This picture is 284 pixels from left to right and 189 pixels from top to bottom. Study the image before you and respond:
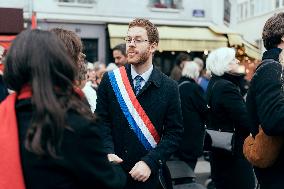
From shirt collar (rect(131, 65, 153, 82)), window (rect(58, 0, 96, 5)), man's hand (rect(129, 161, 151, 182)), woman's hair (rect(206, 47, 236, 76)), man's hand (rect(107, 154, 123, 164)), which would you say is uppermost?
window (rect(58, 0, 96, 5))

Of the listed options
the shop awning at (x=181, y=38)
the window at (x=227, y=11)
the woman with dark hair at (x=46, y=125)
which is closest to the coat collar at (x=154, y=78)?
the woman with dark hair at (x=46, y=125)

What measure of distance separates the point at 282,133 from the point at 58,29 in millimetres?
1550

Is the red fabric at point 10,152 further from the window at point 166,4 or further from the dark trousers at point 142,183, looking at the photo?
the window at point 166,4

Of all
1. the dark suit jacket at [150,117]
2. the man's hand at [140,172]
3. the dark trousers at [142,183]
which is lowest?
the dark trousers at [142,183]

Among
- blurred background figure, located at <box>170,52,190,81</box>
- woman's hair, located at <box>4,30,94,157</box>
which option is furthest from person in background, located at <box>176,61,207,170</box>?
woman's hair, located at <box>4,30,94,157</box>

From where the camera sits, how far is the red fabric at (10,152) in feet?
6.88

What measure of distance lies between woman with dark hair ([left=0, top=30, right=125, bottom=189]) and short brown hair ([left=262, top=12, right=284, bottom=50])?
1.88m

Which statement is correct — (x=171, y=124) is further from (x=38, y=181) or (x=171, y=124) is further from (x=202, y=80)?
(x=202, y=80)

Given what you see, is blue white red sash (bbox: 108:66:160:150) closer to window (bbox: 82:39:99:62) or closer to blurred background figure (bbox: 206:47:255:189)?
blurred background figure (bbox: 206:47:255:189)

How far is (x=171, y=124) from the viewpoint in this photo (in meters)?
3.81

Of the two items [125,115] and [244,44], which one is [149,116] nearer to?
[125,115]

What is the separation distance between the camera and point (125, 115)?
3.77 m

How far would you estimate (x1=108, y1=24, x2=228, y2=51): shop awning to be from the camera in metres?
18.0

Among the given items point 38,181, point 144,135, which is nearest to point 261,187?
point 144,135
